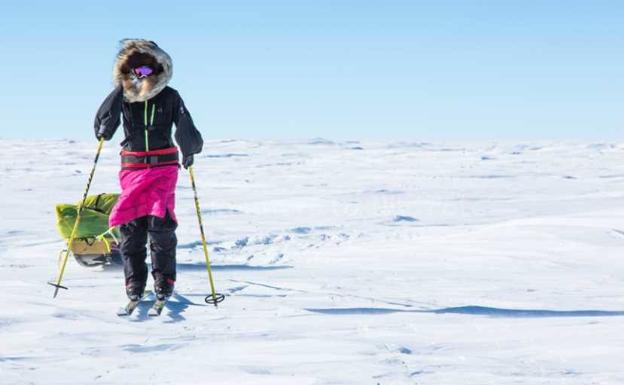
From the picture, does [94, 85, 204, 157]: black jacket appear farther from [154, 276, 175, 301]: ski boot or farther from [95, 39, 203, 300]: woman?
[154, 276, 175, 301]: ski boot

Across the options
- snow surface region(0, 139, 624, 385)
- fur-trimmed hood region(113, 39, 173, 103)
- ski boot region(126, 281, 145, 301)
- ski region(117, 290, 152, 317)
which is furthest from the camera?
ski boot region(126, 281, 145, 301)

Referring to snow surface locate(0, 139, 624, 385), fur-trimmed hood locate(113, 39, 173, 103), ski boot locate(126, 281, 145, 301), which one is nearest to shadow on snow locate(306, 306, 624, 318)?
snow surface locate(0, 139, 624, 385)

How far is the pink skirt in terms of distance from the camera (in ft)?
15.8

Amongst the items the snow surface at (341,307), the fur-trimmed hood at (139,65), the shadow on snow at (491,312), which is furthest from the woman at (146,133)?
the shadow on snow at (491,312)

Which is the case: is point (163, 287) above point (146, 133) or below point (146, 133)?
below

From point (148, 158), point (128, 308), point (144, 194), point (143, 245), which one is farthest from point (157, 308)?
point (148, 158)

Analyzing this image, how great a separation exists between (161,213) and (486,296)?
2.37 m

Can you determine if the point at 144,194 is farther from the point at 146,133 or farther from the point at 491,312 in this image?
the point at 491,312

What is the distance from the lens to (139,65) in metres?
4.77

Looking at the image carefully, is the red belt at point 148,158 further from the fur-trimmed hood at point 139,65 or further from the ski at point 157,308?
the ski at point 157,308

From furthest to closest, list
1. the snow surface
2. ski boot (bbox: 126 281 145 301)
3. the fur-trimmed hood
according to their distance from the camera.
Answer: ski boot (bbox: 126 281 145 301) → the fur-trimmed hood → the snow surface

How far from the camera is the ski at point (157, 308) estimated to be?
4699 mm

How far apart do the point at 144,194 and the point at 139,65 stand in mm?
788

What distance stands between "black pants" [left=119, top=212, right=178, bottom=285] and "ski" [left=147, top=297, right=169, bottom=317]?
0.58 feet
